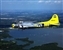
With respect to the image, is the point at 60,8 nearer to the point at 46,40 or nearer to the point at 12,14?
the point at 46,40

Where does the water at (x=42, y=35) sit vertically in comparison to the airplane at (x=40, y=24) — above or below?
below

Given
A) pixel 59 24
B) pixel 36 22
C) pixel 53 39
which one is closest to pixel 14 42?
pixel 36 22

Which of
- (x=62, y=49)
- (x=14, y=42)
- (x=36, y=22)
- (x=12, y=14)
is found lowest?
(x=62, y=49)

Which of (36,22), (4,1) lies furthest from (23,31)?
(4,1)

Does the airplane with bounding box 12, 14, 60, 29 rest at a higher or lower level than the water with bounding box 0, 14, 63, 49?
higher

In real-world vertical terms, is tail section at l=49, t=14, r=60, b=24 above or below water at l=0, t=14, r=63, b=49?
above

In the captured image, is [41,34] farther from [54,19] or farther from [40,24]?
[54,19]

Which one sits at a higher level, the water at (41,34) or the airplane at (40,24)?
the airplane at (40,24)

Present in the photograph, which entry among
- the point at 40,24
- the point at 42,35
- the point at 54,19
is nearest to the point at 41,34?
the point at 42,35

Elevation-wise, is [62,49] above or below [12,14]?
below

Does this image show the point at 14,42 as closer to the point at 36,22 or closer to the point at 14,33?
the point at 14,33

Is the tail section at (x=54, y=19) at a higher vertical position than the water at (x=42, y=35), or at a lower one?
higher
